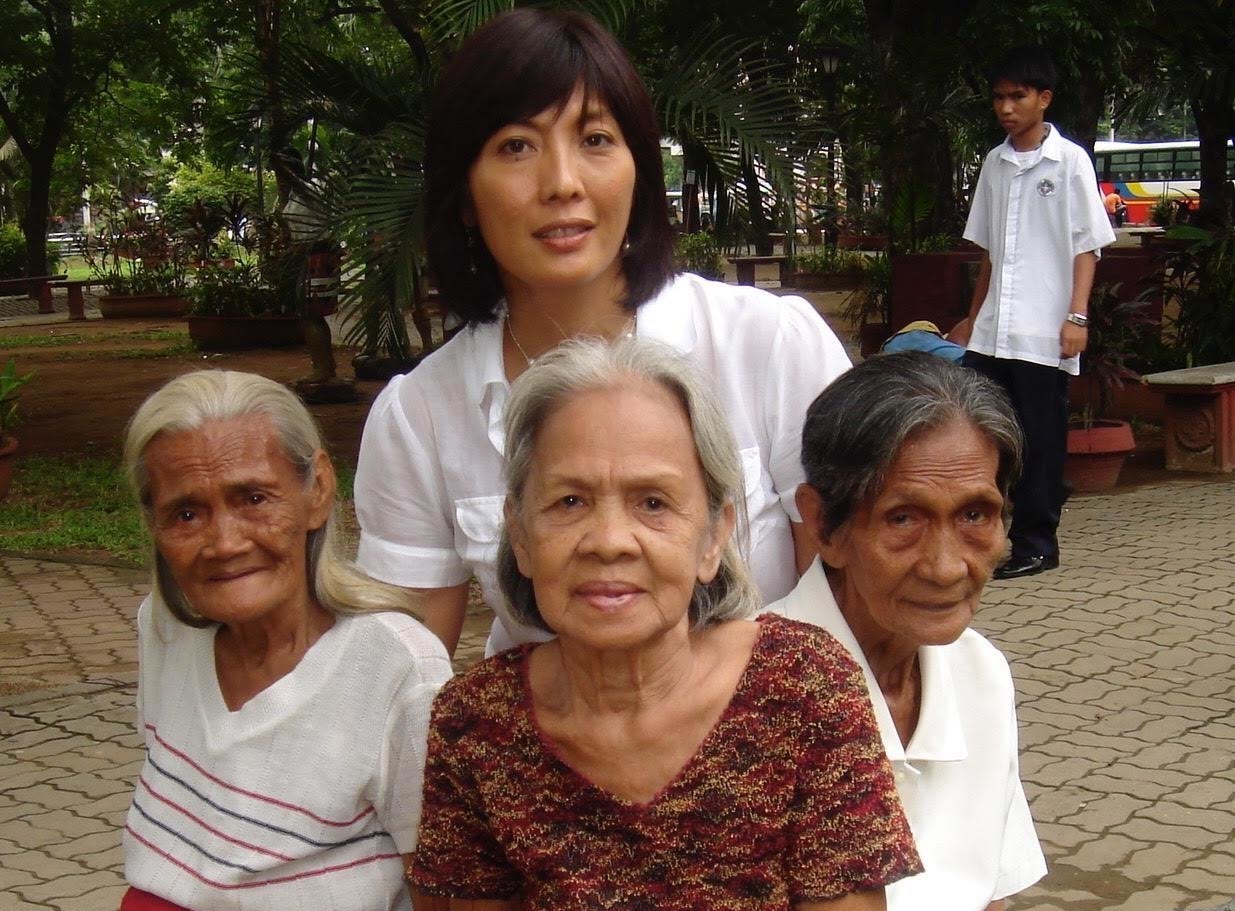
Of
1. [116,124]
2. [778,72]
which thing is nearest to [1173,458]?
[778,72]

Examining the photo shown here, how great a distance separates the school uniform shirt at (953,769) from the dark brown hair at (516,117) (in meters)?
0.56

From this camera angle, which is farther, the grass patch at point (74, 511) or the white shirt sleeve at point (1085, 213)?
the grass patch at point (74, 511)

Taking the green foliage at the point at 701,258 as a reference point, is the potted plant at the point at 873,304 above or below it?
below

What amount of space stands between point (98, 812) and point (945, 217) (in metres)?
13.5

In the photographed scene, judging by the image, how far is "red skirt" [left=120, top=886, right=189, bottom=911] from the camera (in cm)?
219

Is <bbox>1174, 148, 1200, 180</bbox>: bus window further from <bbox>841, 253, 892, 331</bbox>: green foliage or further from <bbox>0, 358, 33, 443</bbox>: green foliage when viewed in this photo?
<bbox>0, 358, 33, 443</bbox>: green foliage

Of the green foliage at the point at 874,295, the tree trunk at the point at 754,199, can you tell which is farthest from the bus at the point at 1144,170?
the tree trunk at the point at 754,199

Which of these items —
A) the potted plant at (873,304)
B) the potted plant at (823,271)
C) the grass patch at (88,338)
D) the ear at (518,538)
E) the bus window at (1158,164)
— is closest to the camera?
the ear at (518,538)

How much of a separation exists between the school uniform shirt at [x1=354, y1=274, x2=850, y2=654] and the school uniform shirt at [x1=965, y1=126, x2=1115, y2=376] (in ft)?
13.8

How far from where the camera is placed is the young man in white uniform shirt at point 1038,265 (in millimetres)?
6055

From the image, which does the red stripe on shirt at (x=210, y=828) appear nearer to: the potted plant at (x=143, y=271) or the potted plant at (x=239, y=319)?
the potted plant at (x=239, y=319)

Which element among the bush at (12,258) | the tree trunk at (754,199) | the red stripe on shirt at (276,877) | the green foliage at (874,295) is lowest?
the red stripe on shirt at (276,877)

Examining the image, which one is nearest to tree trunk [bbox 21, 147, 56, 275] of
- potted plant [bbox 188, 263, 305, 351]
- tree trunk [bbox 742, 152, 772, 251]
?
potted plant [bbox 188, 263, 305, 351]

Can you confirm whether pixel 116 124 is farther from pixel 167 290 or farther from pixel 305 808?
pixel 305 808
